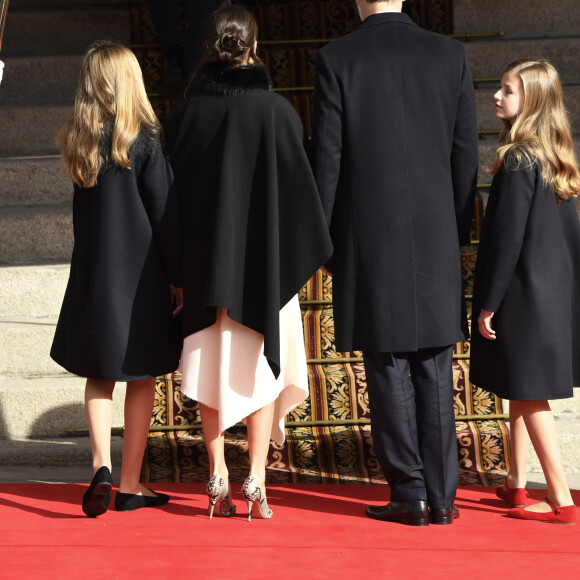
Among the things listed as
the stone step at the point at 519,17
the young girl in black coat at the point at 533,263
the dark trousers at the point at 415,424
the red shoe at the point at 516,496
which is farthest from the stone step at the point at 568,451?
the stone step at the point at 519,17

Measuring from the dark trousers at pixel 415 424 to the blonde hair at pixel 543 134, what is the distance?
2.01 feet

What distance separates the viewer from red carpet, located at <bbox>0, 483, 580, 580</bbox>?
109 inches

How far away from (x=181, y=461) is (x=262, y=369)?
80 cm

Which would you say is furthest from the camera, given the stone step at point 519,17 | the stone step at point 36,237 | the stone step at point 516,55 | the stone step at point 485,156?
the stone step at point 519,17

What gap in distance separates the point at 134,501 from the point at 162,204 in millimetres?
938

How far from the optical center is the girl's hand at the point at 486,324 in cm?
322

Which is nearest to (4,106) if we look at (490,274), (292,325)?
(292,325)

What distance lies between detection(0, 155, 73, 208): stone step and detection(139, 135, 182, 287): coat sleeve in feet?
7.16

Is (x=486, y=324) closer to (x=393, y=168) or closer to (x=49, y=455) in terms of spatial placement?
(x=393, y=168)

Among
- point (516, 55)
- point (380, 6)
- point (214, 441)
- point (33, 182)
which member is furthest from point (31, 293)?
point (516, 55)

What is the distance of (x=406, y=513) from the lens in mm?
3189

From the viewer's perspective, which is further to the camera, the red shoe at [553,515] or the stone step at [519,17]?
the stone step at [519,17]

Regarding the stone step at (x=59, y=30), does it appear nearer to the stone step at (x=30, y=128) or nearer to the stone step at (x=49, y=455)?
the stone step at (x=30, y=128)

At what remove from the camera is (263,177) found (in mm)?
3156
